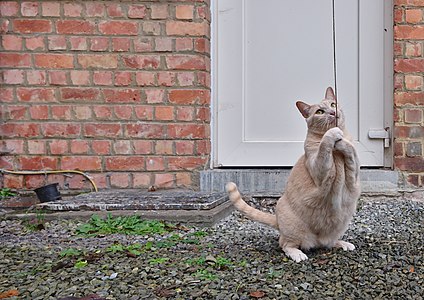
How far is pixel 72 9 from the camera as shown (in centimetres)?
328

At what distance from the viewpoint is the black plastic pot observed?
123 inches

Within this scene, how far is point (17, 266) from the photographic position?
192cm

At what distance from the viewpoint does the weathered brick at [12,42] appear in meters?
3.27

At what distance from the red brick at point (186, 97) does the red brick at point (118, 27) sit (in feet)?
1.58

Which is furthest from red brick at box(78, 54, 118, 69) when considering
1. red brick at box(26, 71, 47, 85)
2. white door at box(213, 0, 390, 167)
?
white door at box(213, 0, 390, 167)

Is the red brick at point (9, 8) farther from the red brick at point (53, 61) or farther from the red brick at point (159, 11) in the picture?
the red brick at point (159, 11)

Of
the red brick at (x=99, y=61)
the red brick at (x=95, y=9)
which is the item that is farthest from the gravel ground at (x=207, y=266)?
the red brick at (x=95, y=9)

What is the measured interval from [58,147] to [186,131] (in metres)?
0.86

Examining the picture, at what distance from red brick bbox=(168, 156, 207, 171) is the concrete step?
0.08m

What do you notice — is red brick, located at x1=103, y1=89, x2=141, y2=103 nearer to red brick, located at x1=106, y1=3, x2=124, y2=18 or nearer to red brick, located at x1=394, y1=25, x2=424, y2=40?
red brick, located at x1=106, y1=3, x2=124, y2=18

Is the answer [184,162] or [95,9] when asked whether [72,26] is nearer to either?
[95,9]

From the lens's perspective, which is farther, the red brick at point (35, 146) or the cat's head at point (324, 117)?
the red brick at point (35, 146)

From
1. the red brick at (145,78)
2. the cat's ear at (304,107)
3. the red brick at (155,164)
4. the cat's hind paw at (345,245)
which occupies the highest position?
the red brick at (145,78)

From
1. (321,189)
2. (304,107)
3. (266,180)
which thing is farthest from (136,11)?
(321,189)
